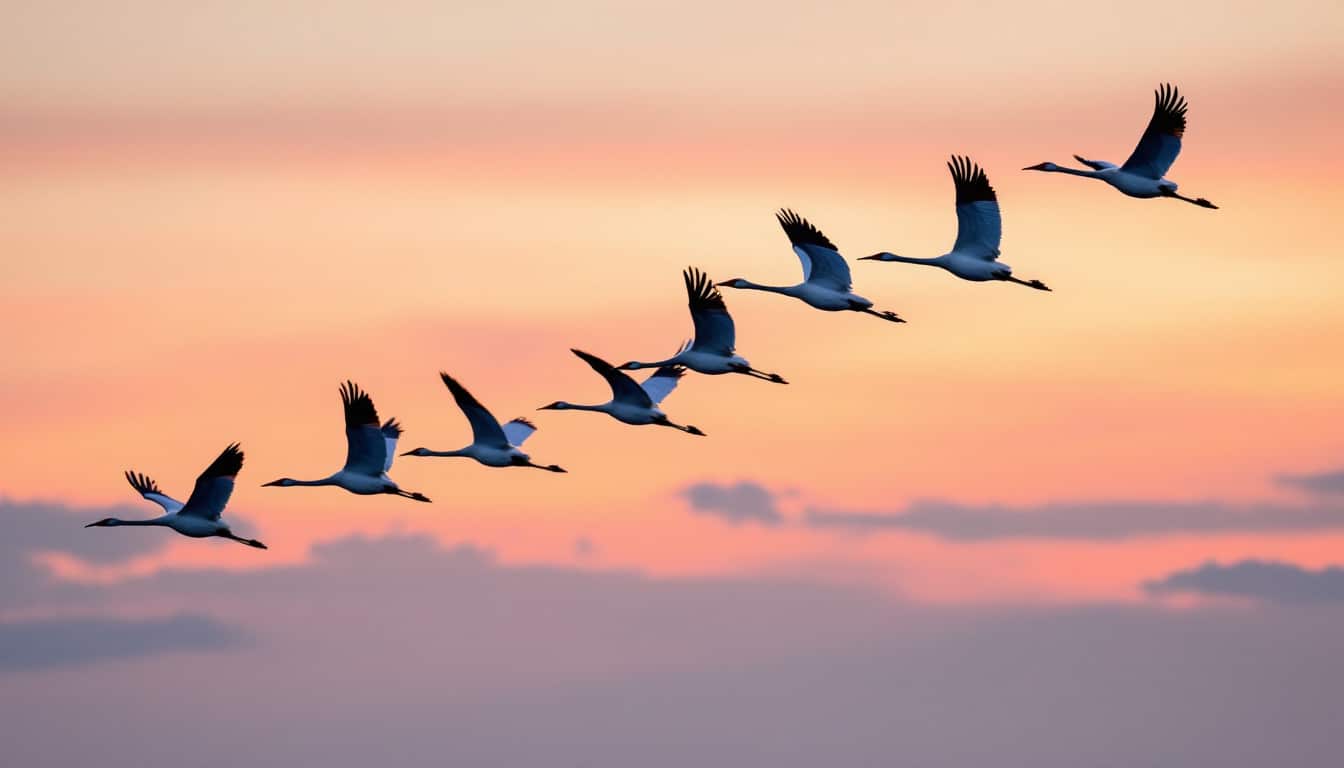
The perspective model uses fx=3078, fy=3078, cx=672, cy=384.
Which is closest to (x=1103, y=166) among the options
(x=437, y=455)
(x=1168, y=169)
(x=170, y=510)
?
(x=1168, y=169)

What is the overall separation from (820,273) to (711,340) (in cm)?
337

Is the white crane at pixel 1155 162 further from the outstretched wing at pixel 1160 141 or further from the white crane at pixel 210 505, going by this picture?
the white crane at pixel 210 505

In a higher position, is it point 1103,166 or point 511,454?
point 1103,166

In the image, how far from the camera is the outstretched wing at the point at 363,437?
257 feet

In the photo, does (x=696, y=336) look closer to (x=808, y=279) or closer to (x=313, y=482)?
(x=808, y=279)

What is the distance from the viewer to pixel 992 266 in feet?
253

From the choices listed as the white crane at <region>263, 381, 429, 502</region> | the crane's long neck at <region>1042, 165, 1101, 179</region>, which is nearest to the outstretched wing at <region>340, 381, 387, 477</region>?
the white crane at <region>263, 381, 429, 502</region>

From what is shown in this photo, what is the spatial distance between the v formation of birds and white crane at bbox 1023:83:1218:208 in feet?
0.08

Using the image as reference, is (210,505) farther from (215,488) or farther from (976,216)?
(976,216)

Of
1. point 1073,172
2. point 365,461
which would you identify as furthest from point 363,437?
point 1073,172

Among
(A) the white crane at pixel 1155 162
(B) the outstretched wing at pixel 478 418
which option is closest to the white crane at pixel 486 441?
(B) the outstretched wing at pixel 478 418

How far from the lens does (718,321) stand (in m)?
77.2

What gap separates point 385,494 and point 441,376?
4.15 metres

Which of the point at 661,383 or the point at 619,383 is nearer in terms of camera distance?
the point at 619,383
